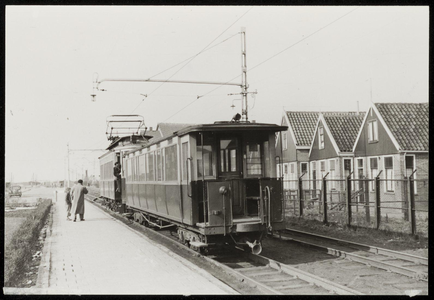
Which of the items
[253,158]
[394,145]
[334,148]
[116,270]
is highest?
[334,148]

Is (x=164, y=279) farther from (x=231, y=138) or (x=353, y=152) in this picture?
(x=353, y=152)

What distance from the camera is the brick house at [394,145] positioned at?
2017 centimetres

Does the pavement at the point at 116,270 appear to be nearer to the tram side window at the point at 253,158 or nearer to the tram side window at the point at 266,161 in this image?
the tram side window at the point at 253,158

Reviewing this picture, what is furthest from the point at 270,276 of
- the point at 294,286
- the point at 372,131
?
the point at 372,131

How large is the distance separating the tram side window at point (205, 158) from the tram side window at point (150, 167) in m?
3.70

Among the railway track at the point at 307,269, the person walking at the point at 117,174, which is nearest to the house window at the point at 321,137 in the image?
the person walking at the point at 117,174

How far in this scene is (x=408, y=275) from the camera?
7859 mm

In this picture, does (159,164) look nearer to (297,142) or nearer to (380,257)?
(380,257)

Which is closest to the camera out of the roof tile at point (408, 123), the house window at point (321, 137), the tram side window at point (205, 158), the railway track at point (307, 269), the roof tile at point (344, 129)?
the railway track at point (307, 269)

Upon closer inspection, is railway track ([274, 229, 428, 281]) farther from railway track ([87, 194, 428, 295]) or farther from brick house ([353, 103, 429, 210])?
brick house ([353, 103, 429, 210])

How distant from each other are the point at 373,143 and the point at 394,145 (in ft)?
6.11

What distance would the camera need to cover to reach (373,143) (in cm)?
2252
